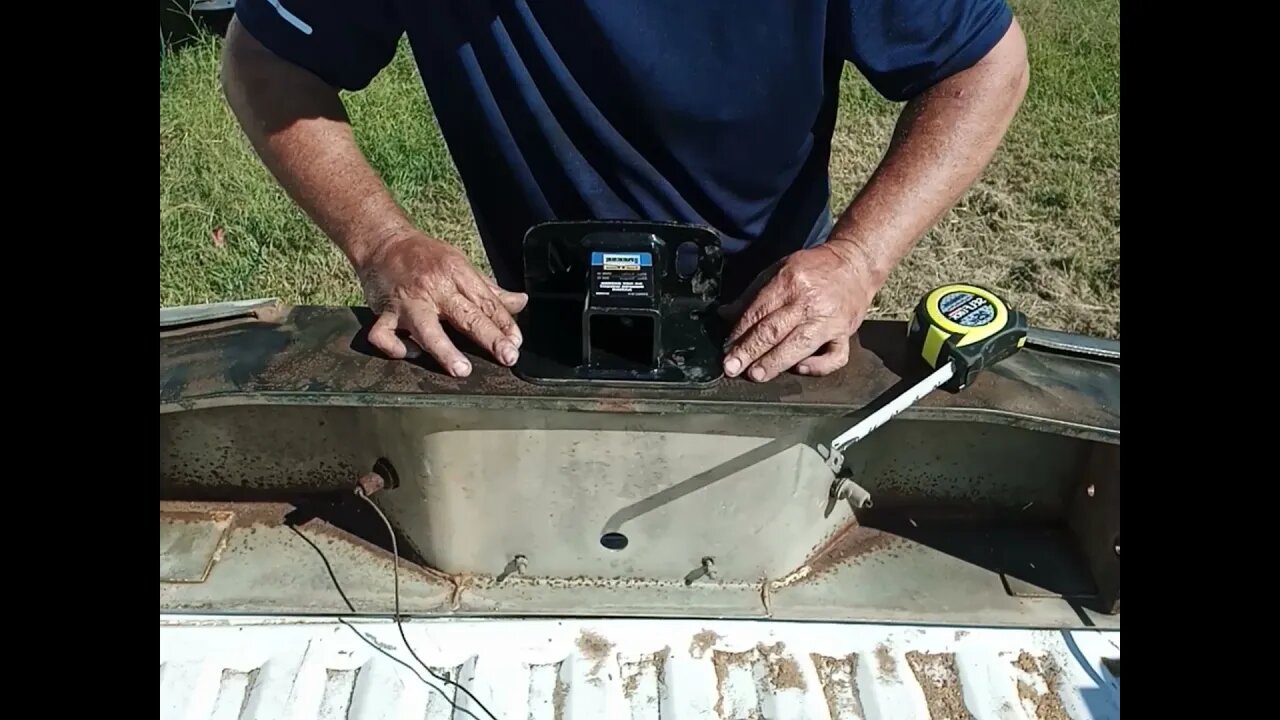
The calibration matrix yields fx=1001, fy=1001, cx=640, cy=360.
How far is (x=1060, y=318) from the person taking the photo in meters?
3.16

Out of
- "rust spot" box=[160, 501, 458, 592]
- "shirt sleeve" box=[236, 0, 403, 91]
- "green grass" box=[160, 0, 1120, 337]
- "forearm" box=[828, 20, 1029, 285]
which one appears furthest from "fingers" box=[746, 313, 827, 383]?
"green grass" box=[160, 0, 1120, 337]

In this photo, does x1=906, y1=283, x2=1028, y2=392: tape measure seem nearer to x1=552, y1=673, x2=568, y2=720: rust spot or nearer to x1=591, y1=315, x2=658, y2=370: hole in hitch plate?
x1=591, y1=315, x2=658, y2=370: hole in hitch plate

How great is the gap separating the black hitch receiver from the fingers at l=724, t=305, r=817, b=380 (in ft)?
0.08

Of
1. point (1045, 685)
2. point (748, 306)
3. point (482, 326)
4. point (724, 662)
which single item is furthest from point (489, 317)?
point (1045, 685)

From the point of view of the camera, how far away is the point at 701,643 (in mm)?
1450

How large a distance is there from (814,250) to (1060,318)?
6.33 ft

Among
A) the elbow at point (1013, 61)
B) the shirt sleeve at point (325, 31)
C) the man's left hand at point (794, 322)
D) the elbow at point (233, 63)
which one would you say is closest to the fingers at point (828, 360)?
the man's left hand at point (794, 322)

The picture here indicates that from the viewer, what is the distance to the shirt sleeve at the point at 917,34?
63.7 inches

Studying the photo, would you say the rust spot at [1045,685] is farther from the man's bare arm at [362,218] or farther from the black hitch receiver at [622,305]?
the man's bare arm at [362,218]

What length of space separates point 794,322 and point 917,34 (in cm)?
58

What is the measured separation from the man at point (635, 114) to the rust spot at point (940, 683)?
457mm

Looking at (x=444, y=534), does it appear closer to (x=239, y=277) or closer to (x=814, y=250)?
(x=814, y=250)

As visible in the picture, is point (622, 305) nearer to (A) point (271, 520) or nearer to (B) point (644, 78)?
(B) point (644, 78)

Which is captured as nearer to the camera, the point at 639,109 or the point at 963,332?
the point at 963,332
